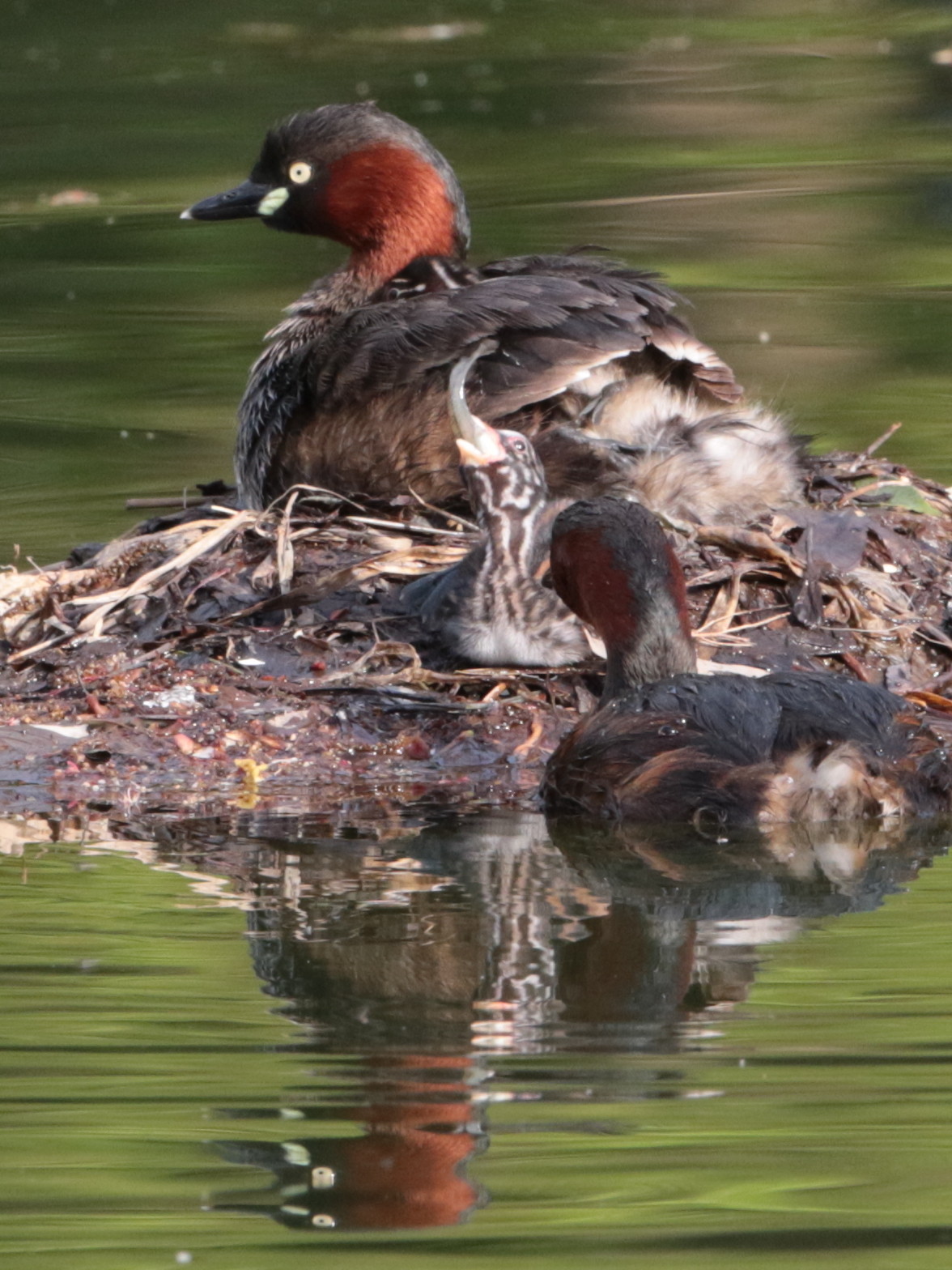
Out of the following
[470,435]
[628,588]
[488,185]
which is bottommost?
[488,185]

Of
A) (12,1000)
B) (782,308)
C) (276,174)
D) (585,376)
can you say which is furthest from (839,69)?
(12,1000)

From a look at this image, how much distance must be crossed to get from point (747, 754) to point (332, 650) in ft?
4.56

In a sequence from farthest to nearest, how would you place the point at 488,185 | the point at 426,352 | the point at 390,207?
the point at 488,185 → the point at 390,207 → the point at 426,352

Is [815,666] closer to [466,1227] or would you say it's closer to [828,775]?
[828,775]

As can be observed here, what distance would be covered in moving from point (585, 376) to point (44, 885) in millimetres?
2210

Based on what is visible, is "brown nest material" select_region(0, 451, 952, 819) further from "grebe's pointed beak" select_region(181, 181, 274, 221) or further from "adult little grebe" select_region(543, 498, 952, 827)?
"grebe's pointed beak" select_region(181, 181, 274, 221)

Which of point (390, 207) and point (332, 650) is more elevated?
point (390, 207)

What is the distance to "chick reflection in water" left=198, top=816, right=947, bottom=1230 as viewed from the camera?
351 cm

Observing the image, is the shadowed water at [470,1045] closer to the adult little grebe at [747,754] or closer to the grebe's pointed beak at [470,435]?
the adult little grebe at [747,754]

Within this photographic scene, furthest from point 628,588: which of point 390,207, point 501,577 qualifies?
point 390,207

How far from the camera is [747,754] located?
5.16 metres

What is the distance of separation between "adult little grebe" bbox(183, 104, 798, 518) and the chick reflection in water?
5.04ft

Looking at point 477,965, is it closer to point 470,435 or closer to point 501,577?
point 501,577

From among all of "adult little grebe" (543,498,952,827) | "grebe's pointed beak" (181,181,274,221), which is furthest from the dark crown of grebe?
"adult little grebe" (543,498,952,827)
